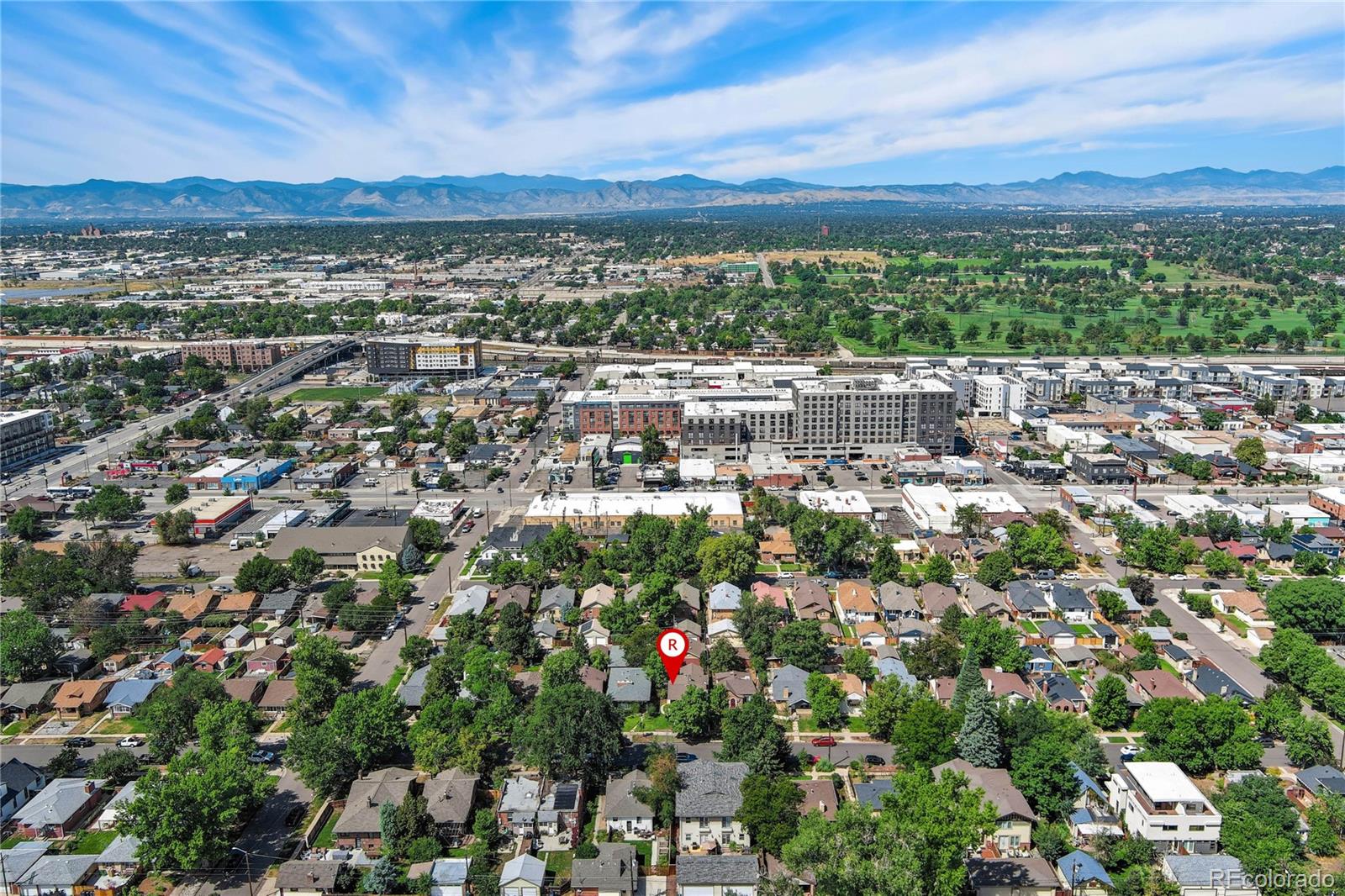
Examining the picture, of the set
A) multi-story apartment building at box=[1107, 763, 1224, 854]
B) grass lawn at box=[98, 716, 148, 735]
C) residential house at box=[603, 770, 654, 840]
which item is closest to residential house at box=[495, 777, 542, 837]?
residential house at box=[603, 770, 654, 840]

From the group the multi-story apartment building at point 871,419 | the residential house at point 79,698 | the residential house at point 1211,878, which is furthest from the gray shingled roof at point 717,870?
the multi-story apartment building at point 871,419

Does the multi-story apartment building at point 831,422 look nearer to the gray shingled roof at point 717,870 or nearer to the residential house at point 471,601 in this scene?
the residential house at point 471,601

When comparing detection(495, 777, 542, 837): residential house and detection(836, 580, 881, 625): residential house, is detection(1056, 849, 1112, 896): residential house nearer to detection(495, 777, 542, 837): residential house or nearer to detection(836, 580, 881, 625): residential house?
detection(495, 777, 542, 837): residential house

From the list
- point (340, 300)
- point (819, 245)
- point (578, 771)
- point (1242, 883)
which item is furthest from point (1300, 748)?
point (819, 245)

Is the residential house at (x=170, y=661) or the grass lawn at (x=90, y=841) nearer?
the grass lawn at (x=90, y=841)

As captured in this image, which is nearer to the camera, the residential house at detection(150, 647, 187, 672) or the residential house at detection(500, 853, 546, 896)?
the residential house at detection(500, 853, 546, 896)

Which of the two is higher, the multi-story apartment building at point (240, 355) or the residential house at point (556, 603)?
the multi-story apartment building at point (240, 355)

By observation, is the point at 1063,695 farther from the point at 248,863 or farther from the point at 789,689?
the point at 248,863
